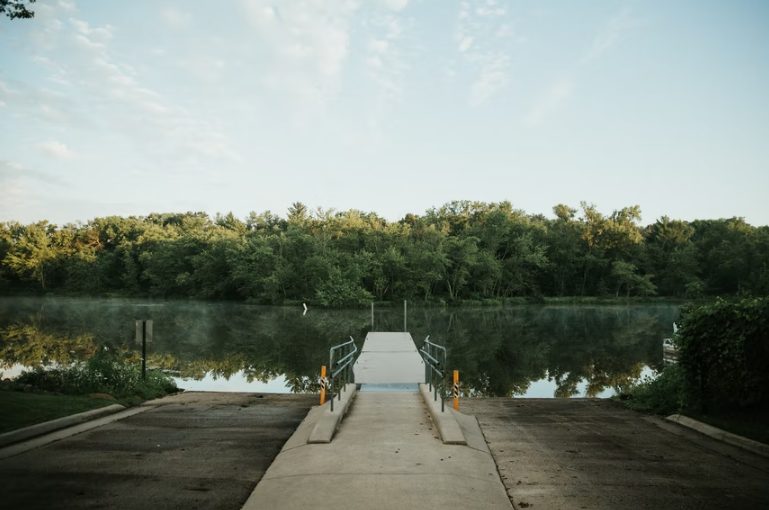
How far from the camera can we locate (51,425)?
783cm

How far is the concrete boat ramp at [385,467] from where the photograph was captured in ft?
17.3

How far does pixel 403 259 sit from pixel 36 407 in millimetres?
53685

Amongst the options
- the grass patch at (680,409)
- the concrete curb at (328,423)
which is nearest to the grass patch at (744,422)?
the grass patch at (680,409)

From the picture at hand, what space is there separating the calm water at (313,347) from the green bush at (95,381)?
4.06 meters

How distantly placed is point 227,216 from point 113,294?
29.8m

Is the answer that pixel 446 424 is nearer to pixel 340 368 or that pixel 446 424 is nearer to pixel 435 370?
pixel 340 368

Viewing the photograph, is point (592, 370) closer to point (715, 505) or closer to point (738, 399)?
point (738, 399)

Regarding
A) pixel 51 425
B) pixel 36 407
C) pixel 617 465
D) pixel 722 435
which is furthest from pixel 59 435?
pixel 722 435

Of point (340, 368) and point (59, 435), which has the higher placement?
point (340, 368)

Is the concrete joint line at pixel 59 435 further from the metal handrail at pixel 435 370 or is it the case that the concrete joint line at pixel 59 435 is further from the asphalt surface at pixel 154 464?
the metal handrail at pixel 435 370

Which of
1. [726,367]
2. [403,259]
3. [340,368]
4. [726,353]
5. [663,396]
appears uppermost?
[403,259]

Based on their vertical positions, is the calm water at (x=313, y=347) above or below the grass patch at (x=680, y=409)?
below

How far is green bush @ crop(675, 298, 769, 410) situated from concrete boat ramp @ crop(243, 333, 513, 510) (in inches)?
171

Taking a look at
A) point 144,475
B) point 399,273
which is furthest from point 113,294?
point 144,475
